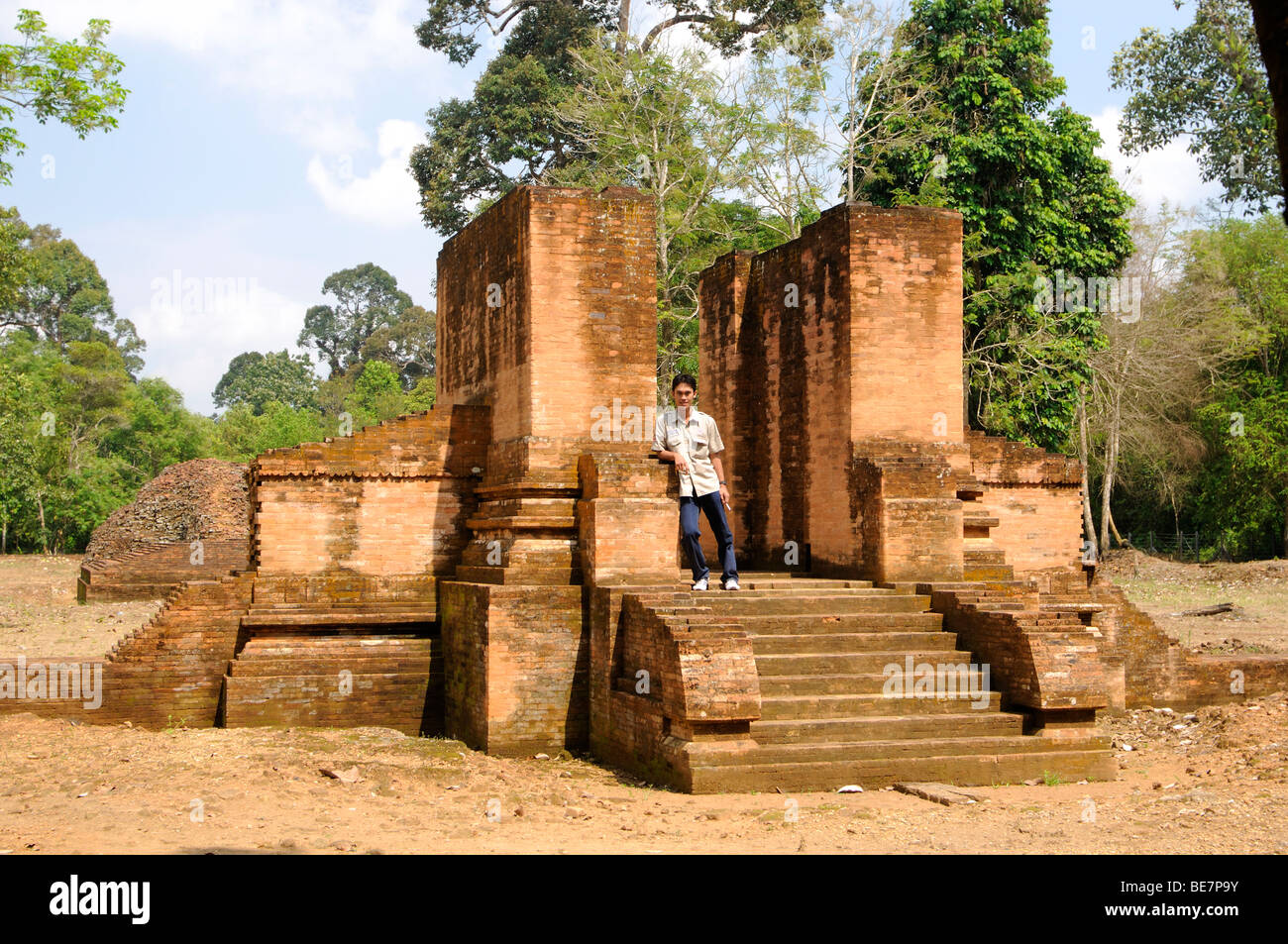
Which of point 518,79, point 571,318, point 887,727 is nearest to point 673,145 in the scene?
point 518,79

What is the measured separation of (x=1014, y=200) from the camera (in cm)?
2095

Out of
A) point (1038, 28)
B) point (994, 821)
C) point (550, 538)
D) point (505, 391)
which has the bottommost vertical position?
point (994, 821)

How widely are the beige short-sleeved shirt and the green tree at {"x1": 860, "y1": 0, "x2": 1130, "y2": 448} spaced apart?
12.2 metres

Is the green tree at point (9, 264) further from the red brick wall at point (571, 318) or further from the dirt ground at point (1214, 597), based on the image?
the dirt ground at point (1214, 597)

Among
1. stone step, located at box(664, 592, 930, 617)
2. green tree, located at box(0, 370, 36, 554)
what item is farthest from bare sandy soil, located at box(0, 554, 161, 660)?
stone step, located at box(664, 592, 930, 617)

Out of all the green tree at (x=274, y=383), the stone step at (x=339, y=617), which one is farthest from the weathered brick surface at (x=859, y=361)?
the green tree at (x=274, y=383)

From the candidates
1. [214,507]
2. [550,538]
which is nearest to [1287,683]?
[550,538]

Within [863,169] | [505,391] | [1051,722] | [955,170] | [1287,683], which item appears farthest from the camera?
[863,169]

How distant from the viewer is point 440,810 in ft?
24.8

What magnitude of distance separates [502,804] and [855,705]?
2654 millimetres

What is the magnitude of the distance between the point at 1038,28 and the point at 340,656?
17463mm

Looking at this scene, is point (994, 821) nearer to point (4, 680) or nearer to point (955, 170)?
point (4, 680)

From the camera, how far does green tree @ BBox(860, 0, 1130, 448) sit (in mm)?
20766

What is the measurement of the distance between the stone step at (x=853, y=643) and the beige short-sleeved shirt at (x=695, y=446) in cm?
130
